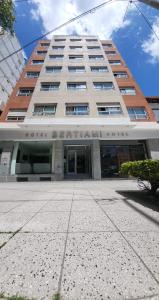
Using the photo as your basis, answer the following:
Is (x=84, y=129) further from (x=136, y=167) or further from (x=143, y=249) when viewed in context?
(x=143, y=249)

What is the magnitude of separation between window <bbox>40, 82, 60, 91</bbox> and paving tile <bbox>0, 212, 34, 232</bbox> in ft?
62.1

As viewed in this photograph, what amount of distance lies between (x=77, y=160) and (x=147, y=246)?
53.8 feet

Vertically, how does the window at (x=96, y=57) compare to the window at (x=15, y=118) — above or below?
above

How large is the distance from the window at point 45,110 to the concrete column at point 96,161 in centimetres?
601

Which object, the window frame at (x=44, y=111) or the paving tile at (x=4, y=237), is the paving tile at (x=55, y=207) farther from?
the window frame at (x=44, y=111)

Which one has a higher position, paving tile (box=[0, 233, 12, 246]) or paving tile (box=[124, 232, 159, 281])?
paving tile (box=[0, 233, 12, 246])

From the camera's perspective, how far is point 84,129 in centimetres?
1617

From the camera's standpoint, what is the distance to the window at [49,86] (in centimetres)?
2038

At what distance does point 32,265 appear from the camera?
187 cm

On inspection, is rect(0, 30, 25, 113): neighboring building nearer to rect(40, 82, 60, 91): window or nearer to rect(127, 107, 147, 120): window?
rect(40, 82, 60, 91): window

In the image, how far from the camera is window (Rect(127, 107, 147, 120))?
18.1 metres

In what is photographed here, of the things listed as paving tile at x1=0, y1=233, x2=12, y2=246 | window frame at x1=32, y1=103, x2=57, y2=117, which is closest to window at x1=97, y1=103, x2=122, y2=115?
window frame at x1=32, y1=103, x2=57, y2=117

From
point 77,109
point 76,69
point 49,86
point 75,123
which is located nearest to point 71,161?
point 75,123

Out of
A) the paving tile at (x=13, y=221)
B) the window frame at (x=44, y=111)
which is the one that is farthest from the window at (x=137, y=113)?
the paving tile at (x=13, y=221)
